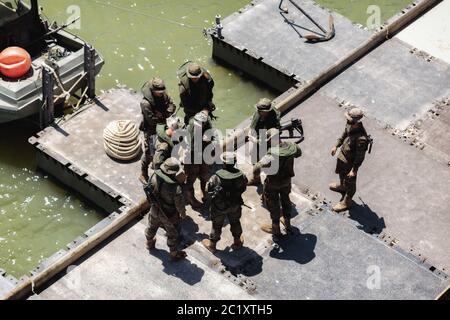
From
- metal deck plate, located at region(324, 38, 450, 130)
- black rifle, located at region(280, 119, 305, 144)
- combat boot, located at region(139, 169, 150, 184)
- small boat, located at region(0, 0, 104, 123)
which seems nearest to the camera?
combat boot, located at region(139, 169, 150, 184)

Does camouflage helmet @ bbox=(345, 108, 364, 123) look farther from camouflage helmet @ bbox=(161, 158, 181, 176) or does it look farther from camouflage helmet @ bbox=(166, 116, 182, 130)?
camouflage helmet @ bbox=(161, 158, 181, 176)

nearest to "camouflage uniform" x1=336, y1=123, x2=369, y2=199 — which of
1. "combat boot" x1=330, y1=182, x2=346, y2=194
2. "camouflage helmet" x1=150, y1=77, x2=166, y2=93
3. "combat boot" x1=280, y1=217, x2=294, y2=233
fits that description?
Answer: "combat boot" x1=330, y1=182, x2=346, y2=194

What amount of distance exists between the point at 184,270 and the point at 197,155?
2.16 m

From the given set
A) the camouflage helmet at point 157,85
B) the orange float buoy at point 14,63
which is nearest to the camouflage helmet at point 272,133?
the camouflage helmet at point 157,85

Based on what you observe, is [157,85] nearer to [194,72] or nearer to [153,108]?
[153,108]

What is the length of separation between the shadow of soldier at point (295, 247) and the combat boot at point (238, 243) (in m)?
0.60

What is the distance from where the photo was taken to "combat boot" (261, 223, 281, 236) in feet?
66.0

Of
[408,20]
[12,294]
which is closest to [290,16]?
[408,20]

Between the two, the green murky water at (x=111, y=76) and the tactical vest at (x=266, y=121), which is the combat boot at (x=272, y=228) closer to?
the tactical vest at (x=266, y=121)

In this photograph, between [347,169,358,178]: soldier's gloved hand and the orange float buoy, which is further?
the orange float buoy

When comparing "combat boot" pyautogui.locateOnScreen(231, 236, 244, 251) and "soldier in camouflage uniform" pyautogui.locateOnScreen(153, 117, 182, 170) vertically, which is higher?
"soldier in camouflage uniform" pyautogui.locateOnScreen(153, 117, 182, 170)

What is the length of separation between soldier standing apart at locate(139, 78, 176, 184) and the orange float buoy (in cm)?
381

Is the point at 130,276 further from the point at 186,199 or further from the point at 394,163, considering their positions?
the point at 394,163

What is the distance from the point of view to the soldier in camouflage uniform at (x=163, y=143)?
19.4 metres
